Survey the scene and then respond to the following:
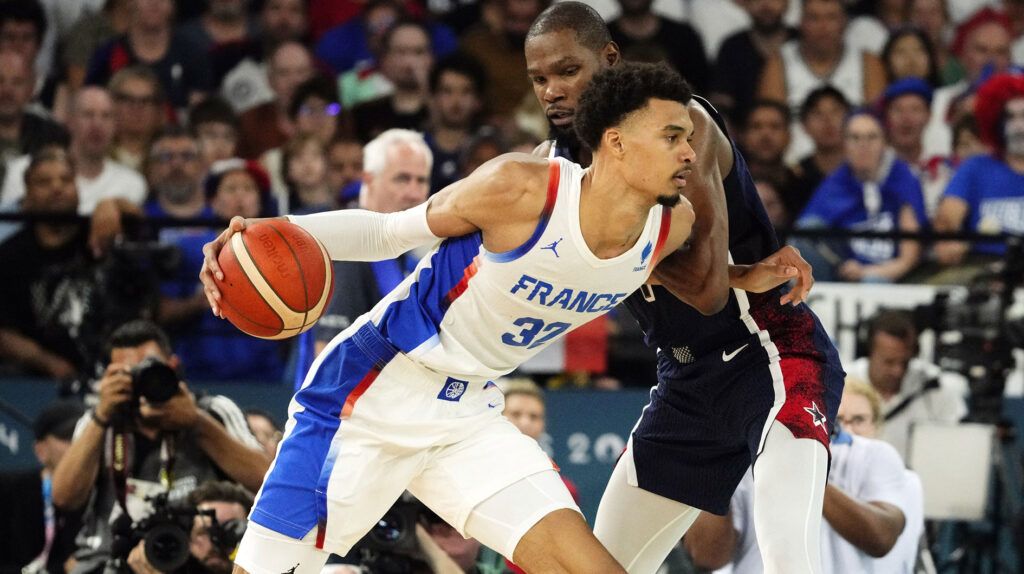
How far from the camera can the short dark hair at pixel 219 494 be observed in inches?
232

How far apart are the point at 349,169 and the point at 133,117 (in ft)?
4.65

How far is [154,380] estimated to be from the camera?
18.9 ft

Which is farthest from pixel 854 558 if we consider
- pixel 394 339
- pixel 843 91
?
pixel 843 91

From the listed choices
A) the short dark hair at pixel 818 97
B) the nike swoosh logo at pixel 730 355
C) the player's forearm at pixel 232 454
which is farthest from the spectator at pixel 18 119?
the nike swoosh logo at pixel 730 355

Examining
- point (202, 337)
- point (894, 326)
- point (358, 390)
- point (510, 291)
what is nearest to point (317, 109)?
point (202, 337)

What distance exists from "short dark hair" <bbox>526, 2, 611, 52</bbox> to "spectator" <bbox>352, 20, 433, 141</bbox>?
4.55 meters

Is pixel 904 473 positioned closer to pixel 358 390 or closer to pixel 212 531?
pixel 358 390

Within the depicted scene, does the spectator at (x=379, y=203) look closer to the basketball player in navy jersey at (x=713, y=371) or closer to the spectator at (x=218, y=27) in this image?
the basketball player in navy jersey at (x=713, y=371)

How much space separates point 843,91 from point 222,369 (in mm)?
4853

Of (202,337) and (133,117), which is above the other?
(133,117)

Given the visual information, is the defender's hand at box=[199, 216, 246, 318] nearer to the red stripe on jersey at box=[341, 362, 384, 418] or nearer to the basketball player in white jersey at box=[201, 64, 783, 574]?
the basketball player in white jersey at box=[201, 64, 783, 574]

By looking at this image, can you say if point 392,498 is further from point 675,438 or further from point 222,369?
point 222,369

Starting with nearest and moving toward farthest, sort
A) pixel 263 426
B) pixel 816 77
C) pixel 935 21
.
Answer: pixel 263 426 → pixel 816 77 → pixel 935 21

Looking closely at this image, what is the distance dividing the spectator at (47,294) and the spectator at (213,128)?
1.29 meters
